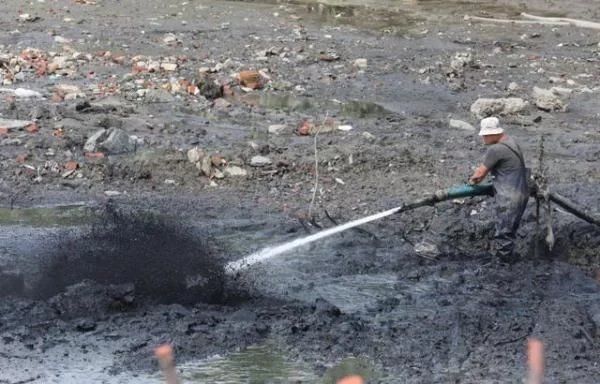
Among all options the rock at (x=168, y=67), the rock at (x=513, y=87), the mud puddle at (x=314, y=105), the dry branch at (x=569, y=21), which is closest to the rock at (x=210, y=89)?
the mud puddle at (x=314, y=105)

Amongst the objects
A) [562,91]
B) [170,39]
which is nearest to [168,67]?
[170,39]

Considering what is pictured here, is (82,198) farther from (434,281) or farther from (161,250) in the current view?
(434,281)

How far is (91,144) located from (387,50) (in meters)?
6.84

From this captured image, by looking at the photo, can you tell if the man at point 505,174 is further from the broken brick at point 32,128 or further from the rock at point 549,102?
the broken brick at point 32,128

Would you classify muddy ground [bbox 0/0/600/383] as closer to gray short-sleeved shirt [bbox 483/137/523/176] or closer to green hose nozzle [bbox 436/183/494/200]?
green hose nozzle [bbox 436/183/494/200]

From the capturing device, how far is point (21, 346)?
702 cm

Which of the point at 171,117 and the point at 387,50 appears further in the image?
the point at 387,50

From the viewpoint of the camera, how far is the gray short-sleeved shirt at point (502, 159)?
8.61 meters

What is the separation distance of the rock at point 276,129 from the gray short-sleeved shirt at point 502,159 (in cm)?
412

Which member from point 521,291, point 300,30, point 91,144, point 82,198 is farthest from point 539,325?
point 300,30

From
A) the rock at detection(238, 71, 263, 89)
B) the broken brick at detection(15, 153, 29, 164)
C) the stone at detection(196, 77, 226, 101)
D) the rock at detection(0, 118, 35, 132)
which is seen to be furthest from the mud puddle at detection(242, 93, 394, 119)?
the broken brick at detection(15, 153, 29, 164)

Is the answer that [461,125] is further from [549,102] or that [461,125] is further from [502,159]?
[502,159]

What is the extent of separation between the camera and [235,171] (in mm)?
10984

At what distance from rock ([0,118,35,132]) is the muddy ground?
0.05 metres
